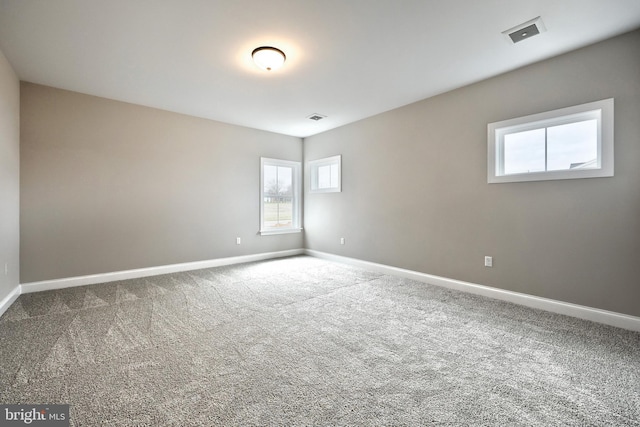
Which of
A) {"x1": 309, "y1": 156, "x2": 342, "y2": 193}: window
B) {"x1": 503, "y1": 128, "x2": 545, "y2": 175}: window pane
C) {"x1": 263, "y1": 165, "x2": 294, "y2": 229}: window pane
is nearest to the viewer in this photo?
{"x1": 503, "y1": 128, "x2": 545, "y2": 175}: window pane

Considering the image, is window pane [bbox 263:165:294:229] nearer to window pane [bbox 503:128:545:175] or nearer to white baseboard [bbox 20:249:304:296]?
white baseboard [bbox 20:249:304:296]

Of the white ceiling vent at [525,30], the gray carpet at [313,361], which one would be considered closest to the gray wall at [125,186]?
the gray carpet at [313,361]

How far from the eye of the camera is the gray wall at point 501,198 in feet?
8.52

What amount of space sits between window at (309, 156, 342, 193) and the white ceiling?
175cm

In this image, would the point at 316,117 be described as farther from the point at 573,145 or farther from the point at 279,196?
the point at 573,145

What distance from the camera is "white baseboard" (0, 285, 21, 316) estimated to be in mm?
2934

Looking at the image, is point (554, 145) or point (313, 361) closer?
point (313, 361)

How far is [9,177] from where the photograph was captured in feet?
10.5

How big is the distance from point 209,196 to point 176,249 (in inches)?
41.9

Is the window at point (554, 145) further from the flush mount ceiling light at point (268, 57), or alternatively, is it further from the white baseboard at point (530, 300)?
the flush mount ceiling light at point (268, 57)

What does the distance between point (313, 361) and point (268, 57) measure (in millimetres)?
2760

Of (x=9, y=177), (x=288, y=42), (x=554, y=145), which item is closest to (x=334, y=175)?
(x=288, y=42)

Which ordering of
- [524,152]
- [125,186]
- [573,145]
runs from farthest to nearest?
[125,186], [524,152], [573,145]

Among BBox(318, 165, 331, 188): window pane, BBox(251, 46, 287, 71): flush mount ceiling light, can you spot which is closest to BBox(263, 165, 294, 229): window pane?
BBox(318, 165, 331, 188): window pane
